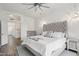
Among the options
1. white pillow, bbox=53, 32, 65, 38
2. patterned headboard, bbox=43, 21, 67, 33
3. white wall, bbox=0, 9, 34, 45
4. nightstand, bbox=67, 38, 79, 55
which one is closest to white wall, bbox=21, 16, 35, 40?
white wall, bbox=0, 9, 34, 45

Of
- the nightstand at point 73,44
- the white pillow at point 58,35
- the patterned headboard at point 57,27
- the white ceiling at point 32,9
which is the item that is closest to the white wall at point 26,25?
the white ceiling at point 32,9

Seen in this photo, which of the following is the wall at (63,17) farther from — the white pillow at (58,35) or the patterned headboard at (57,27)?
the white pillow at (58,35)

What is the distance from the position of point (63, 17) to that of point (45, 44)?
2.50ft

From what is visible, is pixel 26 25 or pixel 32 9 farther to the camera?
pixel 26 25

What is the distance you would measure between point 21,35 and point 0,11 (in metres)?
0.75

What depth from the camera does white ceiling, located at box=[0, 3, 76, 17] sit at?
79.8 inches

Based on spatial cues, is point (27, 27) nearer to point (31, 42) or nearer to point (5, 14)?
point (31, 42)

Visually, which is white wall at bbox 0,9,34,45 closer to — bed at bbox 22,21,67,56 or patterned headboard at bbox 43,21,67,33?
bed at bbox 22,21,67,56

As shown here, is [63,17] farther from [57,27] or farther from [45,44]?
[45,44]

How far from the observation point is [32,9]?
2.05 metres

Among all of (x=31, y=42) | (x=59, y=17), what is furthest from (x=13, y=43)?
(x=59, y=17)

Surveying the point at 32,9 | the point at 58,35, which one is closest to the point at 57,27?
the point at 58,35

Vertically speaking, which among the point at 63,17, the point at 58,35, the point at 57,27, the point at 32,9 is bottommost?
the point at 58,35

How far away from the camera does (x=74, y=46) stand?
205 cm
